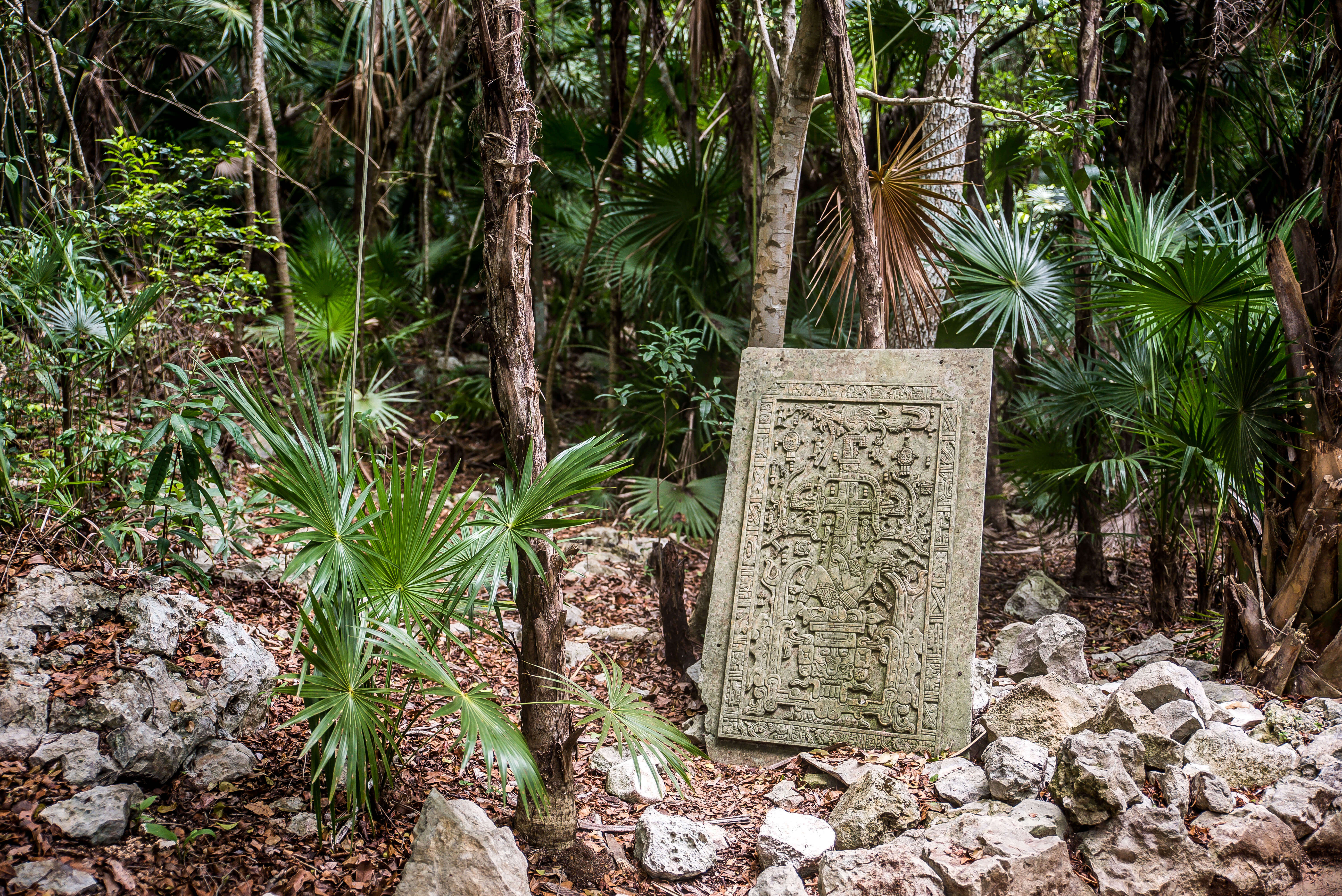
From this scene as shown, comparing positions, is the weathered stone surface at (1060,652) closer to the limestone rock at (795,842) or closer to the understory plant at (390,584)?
the limestone rock at (795,842)

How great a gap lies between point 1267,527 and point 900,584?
1693mm

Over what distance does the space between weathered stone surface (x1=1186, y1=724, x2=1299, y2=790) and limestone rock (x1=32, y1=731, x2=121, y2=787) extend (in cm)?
345

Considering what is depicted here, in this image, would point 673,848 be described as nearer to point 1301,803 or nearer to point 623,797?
point 623,797

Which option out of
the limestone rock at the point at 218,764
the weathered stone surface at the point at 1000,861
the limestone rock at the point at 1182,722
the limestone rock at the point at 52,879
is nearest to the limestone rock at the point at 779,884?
the weathered stone surface at the point at 1000,861

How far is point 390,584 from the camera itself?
256cm

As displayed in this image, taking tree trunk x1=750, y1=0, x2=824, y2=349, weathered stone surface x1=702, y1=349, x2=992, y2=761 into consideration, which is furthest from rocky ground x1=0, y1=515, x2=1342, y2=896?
tree trunk x1=750, y1=0, x2=824, y2=349

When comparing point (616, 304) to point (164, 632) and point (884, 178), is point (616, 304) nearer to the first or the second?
point (884, 178)

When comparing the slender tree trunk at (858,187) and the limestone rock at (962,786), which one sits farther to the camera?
the slender tree trunk at (858,187)

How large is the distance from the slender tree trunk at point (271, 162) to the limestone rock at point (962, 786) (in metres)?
4.49

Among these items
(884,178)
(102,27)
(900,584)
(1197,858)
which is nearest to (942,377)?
(900,584)

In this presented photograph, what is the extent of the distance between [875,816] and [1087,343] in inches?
150

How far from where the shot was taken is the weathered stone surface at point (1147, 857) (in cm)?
272

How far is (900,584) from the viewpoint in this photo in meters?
3.66

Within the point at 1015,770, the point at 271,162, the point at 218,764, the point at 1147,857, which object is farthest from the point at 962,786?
the point at 271,162
